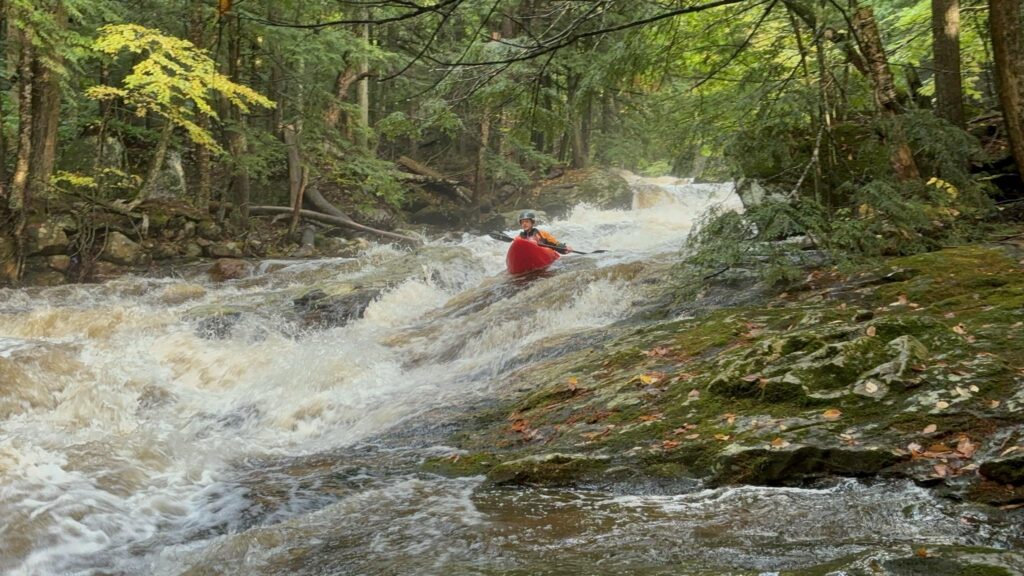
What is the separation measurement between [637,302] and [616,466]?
410cm

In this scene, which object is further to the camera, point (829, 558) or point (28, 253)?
point (28, 253)

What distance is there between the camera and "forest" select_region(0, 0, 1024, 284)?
6160mm

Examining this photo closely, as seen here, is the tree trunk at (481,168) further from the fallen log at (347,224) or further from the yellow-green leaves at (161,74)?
the yellow-green leaves at (161,74)

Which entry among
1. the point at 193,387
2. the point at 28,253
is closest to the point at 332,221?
the point at 28,253

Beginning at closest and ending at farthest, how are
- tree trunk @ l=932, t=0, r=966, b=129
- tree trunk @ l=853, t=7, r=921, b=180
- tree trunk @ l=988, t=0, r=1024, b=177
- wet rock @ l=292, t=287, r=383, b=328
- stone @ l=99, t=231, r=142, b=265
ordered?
tree trunk @ l=988, t=0, r=1024, b=177, tree trunk @ l=853, t=7, r=921, b=180, tree trunk @ l=932, t=0, r=966, b=129, wet rock @ l=292, t=287, r=383, b=328, stone @ l=99, t=231, r=142, b=265

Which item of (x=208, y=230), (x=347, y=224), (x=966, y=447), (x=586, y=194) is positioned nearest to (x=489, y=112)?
(x=966, y=447)

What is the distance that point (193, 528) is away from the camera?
4145 mm

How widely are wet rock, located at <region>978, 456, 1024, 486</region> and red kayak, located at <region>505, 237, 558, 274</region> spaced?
887cm

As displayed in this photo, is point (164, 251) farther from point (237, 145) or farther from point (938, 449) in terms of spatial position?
point (938, 449)

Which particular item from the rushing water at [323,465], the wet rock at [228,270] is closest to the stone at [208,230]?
the wet rock at [228,270]

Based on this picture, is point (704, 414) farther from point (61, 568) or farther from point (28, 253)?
point (28, 253)

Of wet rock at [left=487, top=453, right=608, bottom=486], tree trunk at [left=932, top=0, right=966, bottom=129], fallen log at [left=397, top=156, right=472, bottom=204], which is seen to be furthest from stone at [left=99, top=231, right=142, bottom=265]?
tree trunk at [left=932, top=0, right=966, bottom=129]

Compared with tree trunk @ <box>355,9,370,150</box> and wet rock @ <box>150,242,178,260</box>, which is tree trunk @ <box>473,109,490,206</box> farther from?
wet rock @ <box>150,242,178,260</box>

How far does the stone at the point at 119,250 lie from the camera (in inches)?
531
